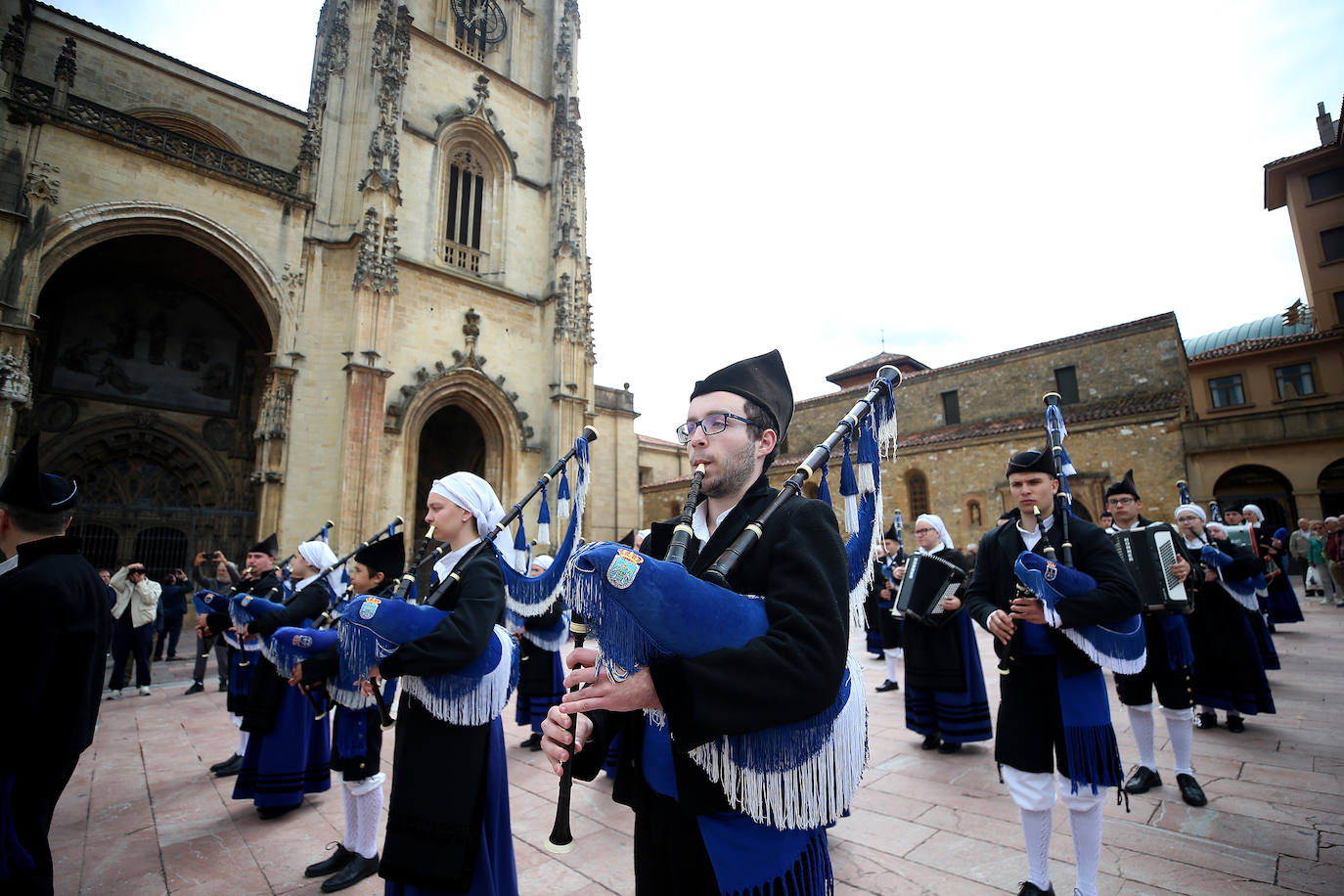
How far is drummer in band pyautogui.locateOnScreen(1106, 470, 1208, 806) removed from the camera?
13.4ft

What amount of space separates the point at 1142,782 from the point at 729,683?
468cm

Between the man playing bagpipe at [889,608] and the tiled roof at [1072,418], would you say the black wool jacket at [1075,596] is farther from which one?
the tiled roof at [1072,418]

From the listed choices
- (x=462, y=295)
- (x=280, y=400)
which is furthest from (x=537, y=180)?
(x=280, y=400)

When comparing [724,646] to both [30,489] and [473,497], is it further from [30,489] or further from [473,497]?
[30,489]

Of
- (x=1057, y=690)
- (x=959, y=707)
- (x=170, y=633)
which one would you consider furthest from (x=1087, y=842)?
(x=170, y=633)

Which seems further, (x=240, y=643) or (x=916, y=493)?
(x=916, y=493)

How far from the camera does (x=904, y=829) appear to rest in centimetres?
375

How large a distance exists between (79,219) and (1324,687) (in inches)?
845

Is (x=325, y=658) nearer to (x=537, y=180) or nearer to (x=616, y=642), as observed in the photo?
(x=616, y=642)

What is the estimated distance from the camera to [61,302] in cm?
1481

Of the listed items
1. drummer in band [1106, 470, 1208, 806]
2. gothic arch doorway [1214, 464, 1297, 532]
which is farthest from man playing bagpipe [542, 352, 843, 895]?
gothic arch doorway [1214, 464, 1297, 532]

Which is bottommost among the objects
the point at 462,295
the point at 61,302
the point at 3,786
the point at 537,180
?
the point at 3,786

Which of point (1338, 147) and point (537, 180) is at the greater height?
point (1338, 147)

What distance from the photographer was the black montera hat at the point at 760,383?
1810mm
